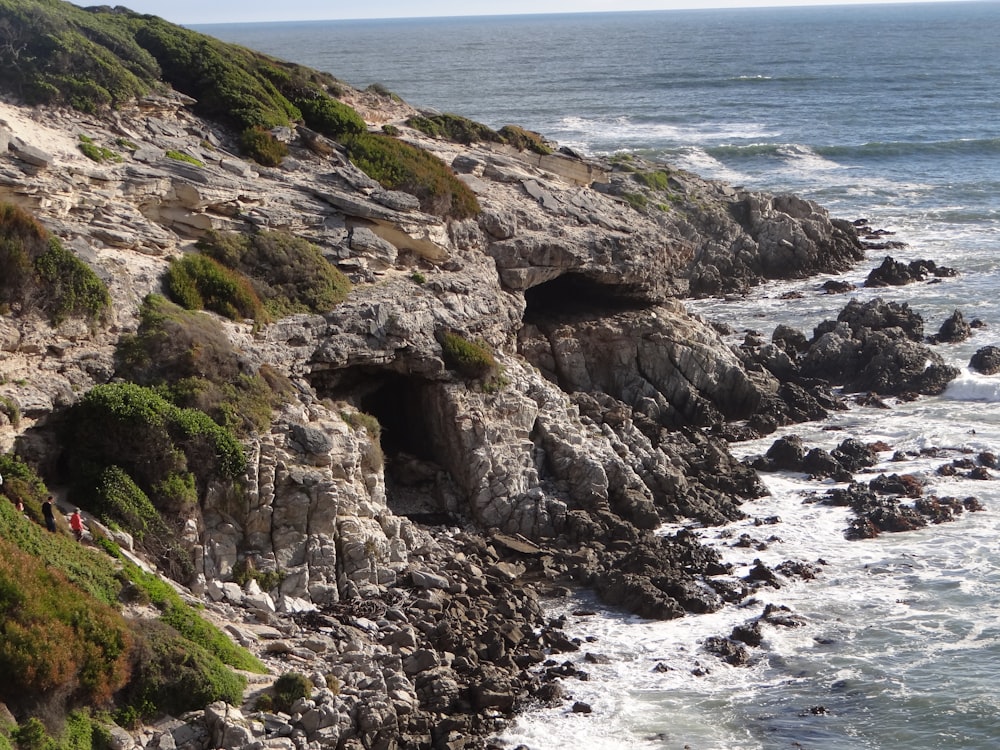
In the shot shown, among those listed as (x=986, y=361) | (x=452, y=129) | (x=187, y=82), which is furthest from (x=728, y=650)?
(x=452, y=129)

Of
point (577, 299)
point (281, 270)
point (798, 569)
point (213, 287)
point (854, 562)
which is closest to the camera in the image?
point (798, 569)

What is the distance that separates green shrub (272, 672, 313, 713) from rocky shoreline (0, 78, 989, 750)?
0.12 m

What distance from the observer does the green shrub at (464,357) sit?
33.3 metres

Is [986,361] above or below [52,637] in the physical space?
below

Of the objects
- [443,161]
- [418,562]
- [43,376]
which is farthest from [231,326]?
[443,161]

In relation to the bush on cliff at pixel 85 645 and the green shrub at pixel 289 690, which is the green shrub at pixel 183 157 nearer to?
the bush on cliff at pixel 85 645

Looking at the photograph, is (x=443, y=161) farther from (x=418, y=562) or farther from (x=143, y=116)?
(x=418, y=562)

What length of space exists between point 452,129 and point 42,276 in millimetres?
22669

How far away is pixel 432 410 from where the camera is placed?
3366 centimetres

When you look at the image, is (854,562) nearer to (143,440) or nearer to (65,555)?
(143,440)

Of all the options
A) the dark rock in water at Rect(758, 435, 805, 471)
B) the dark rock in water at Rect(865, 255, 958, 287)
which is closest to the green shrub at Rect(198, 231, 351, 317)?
the dark rock in water at Rect(758, 435, 805, 471)

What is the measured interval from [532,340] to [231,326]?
11766 millimetres

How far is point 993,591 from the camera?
2936 centimetres

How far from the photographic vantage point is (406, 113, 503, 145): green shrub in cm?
4631
